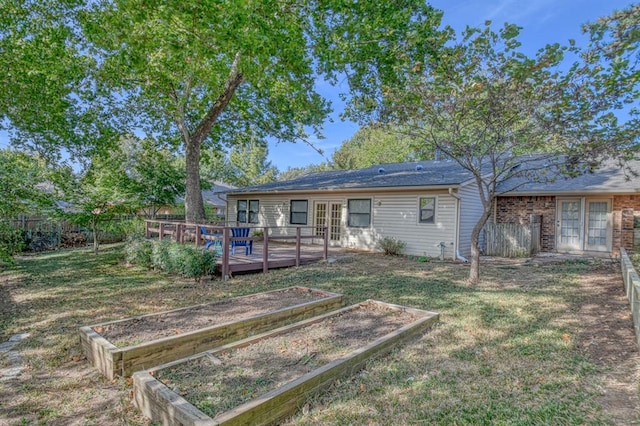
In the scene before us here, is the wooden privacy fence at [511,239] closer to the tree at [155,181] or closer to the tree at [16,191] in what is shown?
the tree at [16,191]

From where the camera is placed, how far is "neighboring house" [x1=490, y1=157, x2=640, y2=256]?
10664mm

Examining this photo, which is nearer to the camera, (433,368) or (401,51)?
(433,368)

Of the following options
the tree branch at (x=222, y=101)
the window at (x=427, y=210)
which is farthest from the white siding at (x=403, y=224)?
the tree branch at (x=222, y=101)

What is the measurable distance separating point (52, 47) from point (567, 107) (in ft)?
40.4

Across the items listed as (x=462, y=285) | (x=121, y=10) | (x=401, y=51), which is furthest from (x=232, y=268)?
(x=121, y=10)

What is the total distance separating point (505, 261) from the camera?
10148 mm

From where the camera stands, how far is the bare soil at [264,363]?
2.73 m

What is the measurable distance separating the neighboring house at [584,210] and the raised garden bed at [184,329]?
8.50m

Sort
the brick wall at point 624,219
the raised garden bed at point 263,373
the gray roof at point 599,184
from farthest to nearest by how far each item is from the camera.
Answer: the brick wall at point 624,219
the gray roof at point 599,184
the raised garden bed at point 263,373

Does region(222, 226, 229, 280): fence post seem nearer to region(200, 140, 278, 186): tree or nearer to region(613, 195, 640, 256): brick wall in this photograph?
region(613, 195, 640, 256): brick wall

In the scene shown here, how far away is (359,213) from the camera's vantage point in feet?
42.5

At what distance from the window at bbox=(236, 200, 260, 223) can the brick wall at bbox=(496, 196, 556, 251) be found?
10.1 metres

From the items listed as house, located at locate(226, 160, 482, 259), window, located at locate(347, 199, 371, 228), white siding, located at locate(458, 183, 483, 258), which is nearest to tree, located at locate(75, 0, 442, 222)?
house, located at locate(226, 160, 482, 259)

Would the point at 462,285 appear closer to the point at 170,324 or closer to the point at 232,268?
the point at 232,268
